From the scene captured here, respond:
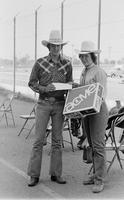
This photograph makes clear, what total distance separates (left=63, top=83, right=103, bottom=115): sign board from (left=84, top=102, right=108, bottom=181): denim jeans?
14 centimetres

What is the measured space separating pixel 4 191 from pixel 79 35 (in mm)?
8177

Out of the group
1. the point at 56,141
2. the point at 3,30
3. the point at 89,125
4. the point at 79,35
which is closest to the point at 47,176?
the point at 56,141

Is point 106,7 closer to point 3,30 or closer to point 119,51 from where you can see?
point 119,51

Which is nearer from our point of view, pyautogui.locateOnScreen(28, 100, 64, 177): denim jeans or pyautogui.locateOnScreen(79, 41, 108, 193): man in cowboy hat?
pyautogui.locateOnScreen(79, 41, 108, 193): man in cowboy hat

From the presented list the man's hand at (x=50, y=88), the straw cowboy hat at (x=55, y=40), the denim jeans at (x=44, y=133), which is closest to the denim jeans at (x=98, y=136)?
the denim jeans at (x=44, y=133)

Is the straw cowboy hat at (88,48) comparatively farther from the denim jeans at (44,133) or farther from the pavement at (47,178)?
the pavement at (47,178)

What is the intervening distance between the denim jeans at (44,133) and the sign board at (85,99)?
0.22 m

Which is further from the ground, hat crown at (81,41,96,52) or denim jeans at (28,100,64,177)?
hat crown at (81,41,96,52)

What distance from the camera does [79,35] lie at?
1290cm

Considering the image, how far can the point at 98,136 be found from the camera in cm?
519

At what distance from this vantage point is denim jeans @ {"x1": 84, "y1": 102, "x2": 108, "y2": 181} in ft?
16.9

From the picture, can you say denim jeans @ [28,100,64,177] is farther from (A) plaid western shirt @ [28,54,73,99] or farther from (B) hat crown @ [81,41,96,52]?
(B) hat crown @ [81,41,96,52]

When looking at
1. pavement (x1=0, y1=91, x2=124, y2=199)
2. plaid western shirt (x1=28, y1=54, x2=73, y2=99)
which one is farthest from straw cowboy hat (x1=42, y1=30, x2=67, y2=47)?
pavement (x1=0, y1=91, x2=124, y2=199)

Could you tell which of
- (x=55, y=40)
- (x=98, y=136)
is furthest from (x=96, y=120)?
(x=55, y=40)
